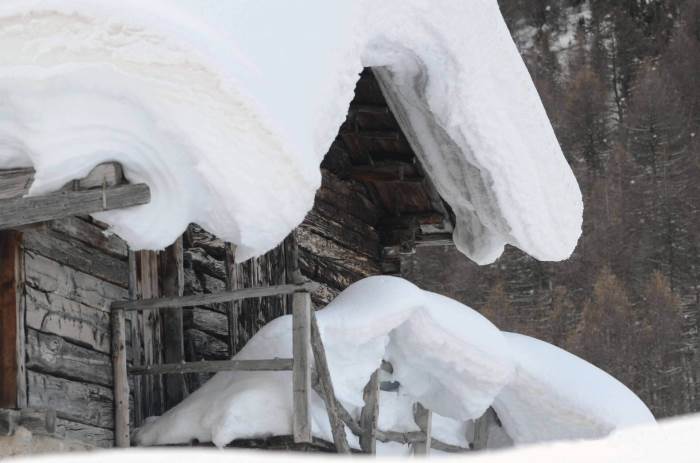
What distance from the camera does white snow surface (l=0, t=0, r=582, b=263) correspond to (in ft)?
14.5

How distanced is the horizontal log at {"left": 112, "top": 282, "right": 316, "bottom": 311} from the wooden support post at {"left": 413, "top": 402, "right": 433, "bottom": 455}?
64.4 inches

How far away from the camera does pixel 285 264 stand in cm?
795

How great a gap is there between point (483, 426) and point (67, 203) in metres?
3.84

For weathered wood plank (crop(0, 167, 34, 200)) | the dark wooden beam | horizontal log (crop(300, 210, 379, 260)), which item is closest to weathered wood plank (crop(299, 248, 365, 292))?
horizontal log (crop(300, 210, 379, 260))

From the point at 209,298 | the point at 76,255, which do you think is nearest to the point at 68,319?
the point at 76,255

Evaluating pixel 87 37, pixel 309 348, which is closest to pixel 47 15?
pixel 87 37

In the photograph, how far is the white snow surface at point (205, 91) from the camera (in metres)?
4.41

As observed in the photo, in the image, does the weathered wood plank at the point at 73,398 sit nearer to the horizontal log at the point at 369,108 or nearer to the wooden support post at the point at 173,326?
the wooden support post at the point at 173,326

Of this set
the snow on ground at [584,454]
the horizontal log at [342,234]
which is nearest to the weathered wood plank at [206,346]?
the horizontal log at [342,234]

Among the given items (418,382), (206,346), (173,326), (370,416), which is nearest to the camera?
(370,416)

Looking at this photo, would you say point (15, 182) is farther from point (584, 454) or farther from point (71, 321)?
point (584, 454)

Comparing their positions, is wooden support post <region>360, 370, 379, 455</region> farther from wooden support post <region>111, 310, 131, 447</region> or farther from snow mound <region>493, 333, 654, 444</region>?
wooden support post <region>111, 310, 131, 447</region>

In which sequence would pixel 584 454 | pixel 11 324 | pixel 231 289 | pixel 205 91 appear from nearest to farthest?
pixel 584 454
pixel 205 91
pixel 11 324
pixel 231 289

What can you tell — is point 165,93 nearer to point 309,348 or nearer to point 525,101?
point 309,348
